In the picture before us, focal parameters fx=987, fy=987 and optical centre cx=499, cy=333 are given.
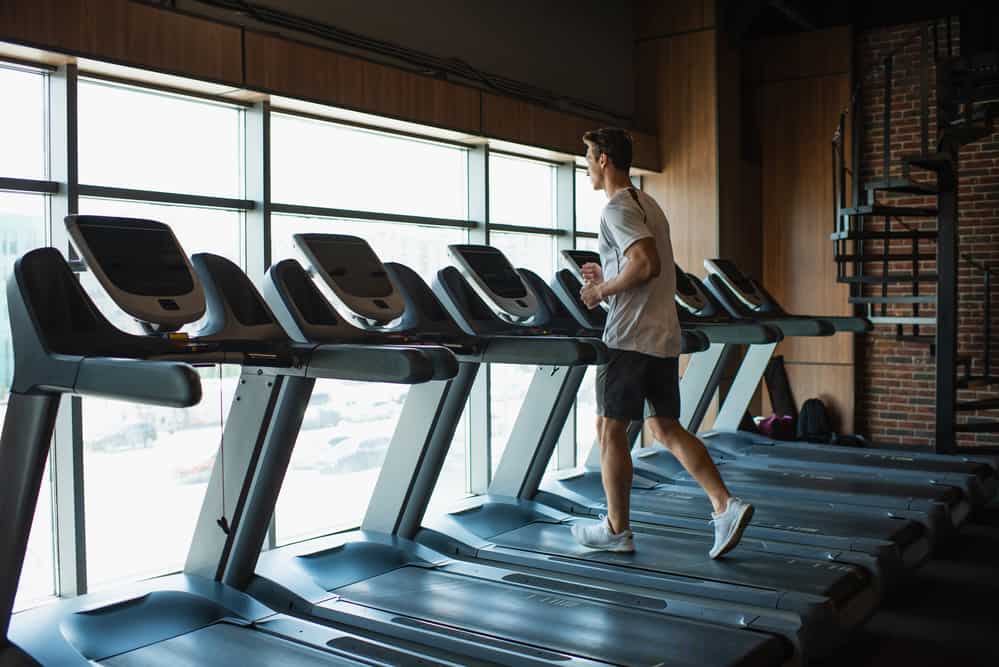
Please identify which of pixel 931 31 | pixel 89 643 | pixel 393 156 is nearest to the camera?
pixel 89 643

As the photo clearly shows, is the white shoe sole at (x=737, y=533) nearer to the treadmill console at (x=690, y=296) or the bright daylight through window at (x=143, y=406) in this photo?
the treadmill console at (x=690, y=296)

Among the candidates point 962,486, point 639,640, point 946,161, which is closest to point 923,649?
point 639,640

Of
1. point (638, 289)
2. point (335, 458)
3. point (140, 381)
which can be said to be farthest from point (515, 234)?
point (140, 381)

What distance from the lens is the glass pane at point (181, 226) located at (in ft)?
14.6

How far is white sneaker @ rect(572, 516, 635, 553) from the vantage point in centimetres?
411

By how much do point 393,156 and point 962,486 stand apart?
12.4ft

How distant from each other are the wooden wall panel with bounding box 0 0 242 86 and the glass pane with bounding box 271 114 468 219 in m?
0.74

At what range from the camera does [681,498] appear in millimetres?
5293

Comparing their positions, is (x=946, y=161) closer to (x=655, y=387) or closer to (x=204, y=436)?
(x=655, y=387)

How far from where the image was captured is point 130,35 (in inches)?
161

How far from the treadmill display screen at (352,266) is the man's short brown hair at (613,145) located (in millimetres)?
971

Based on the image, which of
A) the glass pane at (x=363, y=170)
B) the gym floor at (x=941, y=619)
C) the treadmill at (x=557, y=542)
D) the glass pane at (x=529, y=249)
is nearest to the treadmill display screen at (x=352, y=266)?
the treadmill at (x=557, y=542)

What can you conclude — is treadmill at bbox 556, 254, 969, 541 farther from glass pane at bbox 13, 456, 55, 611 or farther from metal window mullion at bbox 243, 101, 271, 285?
glass pane at bbox 13, 456, 55, 611

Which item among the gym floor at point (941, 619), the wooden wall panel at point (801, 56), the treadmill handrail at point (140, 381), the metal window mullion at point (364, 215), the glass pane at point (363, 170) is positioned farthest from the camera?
the wooden wall panel at point (801, 56)
